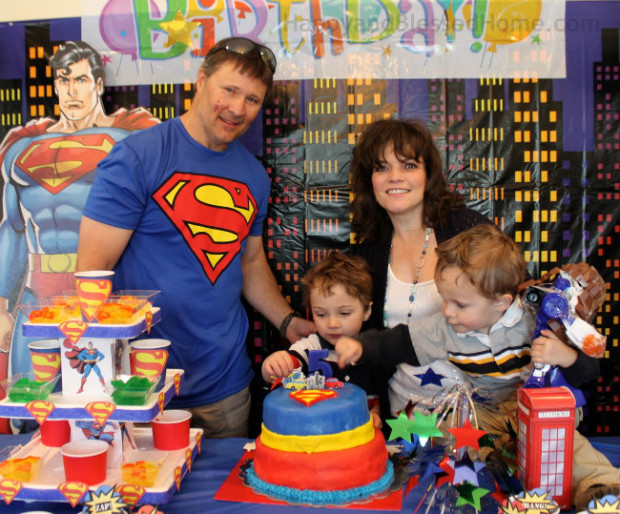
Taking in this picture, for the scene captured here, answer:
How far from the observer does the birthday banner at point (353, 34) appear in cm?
261

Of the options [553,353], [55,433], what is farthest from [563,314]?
[55,433]

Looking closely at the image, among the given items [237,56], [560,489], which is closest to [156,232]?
[237,56]

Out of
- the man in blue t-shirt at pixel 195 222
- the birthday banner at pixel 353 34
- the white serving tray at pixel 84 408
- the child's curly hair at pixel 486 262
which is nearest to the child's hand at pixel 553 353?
the child's curly hair at pixel 486 262

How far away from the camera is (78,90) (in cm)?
271

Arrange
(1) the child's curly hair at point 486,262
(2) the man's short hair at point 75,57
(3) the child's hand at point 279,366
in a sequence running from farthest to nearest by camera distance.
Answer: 1. (2) the man's short hair at point 75,57
2. (3) the child's hand at point 279,366
3. (1) the child's curly hair at point 486,262

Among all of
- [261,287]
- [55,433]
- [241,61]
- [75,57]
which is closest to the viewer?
[55,433]

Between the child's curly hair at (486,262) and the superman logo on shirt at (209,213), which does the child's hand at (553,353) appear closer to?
the child's curly hair at (486,262)

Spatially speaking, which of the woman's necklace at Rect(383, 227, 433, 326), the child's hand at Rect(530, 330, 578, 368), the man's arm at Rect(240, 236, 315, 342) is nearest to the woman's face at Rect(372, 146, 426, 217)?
the woman's necklace at Rect(383, 227, 433, 326)

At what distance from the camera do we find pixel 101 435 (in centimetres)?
152

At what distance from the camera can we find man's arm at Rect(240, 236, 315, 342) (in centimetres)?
253

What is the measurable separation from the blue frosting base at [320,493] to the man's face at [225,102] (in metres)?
1.24

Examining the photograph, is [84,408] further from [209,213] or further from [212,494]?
[209,213]

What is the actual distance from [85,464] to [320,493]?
0.55 metres

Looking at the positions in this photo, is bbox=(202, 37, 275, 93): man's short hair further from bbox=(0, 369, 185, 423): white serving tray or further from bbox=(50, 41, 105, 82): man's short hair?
bbox=(0, 369, 185, 423): white serving tray
